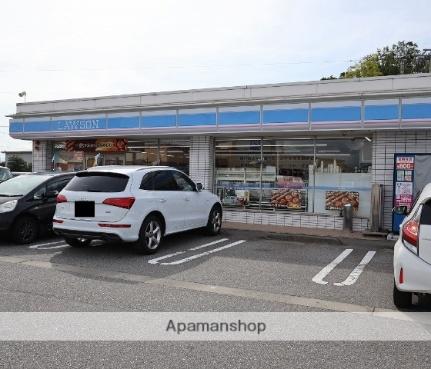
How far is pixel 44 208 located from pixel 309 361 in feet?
24.3

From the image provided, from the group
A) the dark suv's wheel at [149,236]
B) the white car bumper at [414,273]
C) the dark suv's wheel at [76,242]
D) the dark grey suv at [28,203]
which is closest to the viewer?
the white car bumper at [414,273]

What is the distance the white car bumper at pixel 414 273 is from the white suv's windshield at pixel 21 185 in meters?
7.52

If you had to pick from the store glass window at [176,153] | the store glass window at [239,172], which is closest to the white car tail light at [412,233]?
the store glass window at [239,172]

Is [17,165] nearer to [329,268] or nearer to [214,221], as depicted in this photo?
[214,221]

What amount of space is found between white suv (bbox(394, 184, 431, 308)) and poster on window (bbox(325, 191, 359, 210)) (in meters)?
6.95

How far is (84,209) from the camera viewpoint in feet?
26.1

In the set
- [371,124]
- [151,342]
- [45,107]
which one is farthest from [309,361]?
[45,107]

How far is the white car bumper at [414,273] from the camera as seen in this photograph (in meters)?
4.70

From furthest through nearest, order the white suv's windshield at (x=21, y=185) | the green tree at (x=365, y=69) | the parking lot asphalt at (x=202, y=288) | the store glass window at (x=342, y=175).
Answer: the green tree at (x=365, y=69), the store glass window at (x=342, y=175), the white suv's windshield at (x=21, y=185), the parking lot asphalt at (x=202, y=288)

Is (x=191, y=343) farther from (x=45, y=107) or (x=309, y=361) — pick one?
(x=45, y=107)

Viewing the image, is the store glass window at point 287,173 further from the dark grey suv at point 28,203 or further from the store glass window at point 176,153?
the dark grey suv at point 28,203

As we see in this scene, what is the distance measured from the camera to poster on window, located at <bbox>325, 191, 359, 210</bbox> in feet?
39.3

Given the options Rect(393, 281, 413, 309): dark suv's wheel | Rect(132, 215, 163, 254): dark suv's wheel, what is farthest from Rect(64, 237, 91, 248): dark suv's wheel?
Rect(393, 281, 413, 309): dark suv's wheel

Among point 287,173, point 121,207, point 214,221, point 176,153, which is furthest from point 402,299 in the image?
point 176,153
